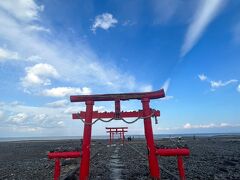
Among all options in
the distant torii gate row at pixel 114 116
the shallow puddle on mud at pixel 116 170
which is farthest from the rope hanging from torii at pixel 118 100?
the shallow puddle on mud at pixel 116 170

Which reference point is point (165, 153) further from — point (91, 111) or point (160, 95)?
point (91, 111)

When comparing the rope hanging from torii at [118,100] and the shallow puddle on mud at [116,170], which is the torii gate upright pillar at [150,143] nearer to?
the rope hanging from torii at [118,100]

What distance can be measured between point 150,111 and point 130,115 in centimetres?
56

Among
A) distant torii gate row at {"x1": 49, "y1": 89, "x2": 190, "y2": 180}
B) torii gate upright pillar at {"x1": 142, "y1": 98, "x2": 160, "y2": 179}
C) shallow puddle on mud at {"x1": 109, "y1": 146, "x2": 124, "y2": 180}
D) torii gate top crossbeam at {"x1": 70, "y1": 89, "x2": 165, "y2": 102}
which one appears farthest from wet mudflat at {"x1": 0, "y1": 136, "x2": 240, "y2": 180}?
torii gate top crossbeam at {"x1": 70, "y1": 89, "x2": 165, "y2": 102}

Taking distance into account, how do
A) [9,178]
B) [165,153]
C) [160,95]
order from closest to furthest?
[165,153]
[160,95]
[9,178]

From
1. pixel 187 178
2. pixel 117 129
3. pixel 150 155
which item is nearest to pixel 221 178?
pixel 187 178

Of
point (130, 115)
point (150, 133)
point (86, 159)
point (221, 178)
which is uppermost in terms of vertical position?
point (130, 115)

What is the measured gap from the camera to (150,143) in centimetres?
712

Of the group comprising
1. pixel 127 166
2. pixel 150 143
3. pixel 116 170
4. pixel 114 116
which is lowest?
pixel 116 170

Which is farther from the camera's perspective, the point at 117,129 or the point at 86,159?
the point at 117,129

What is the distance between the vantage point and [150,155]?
278 inches

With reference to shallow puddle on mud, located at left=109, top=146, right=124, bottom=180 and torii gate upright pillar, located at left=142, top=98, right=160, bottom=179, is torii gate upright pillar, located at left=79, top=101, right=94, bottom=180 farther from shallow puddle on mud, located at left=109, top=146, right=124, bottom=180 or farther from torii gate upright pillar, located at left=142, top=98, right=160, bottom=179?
shallow puddle on mud, located at left=109, top=146, right=124, bottom=180

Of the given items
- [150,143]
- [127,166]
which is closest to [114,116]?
[150,143]

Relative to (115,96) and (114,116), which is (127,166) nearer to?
(114,116)
